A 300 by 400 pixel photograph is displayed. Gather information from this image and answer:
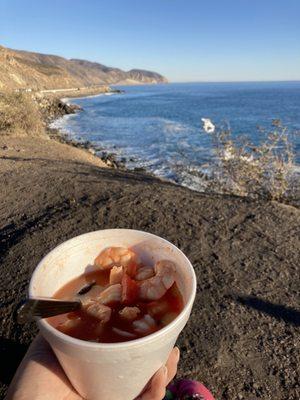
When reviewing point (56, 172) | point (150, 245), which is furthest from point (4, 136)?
point (150, 245)

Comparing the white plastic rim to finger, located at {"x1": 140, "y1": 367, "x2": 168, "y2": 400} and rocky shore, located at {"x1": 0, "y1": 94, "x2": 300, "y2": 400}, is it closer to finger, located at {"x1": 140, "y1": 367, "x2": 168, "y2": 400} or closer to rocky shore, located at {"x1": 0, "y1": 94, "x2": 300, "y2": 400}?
finger, located at {"x1": 140, "y1": 367, "x2": 168, "y2": 400}

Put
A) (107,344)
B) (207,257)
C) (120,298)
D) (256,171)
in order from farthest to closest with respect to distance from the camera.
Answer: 1. (256,171)
2. (207,257)
3. (120,298)
4. (107,344)

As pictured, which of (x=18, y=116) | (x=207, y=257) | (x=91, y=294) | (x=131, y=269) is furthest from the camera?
(x=18, y=116)

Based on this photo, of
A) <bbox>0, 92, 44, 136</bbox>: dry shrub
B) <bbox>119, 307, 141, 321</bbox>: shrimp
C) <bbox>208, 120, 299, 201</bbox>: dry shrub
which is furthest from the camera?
<bbox>0, 92, 44, 136</bbox>: dry shrub

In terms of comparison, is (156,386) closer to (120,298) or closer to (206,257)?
(120,298)

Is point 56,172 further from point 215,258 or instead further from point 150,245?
point 150,245

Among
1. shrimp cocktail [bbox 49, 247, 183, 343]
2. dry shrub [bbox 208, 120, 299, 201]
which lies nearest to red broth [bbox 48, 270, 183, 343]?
shrimp cocktail [bbox 49, 247, 183, 343]

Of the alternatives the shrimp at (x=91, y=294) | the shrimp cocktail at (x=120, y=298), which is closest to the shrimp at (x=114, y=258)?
the shrimp cocktail at (x=120, y=298)

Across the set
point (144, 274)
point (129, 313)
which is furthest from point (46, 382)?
point (144, 274)
